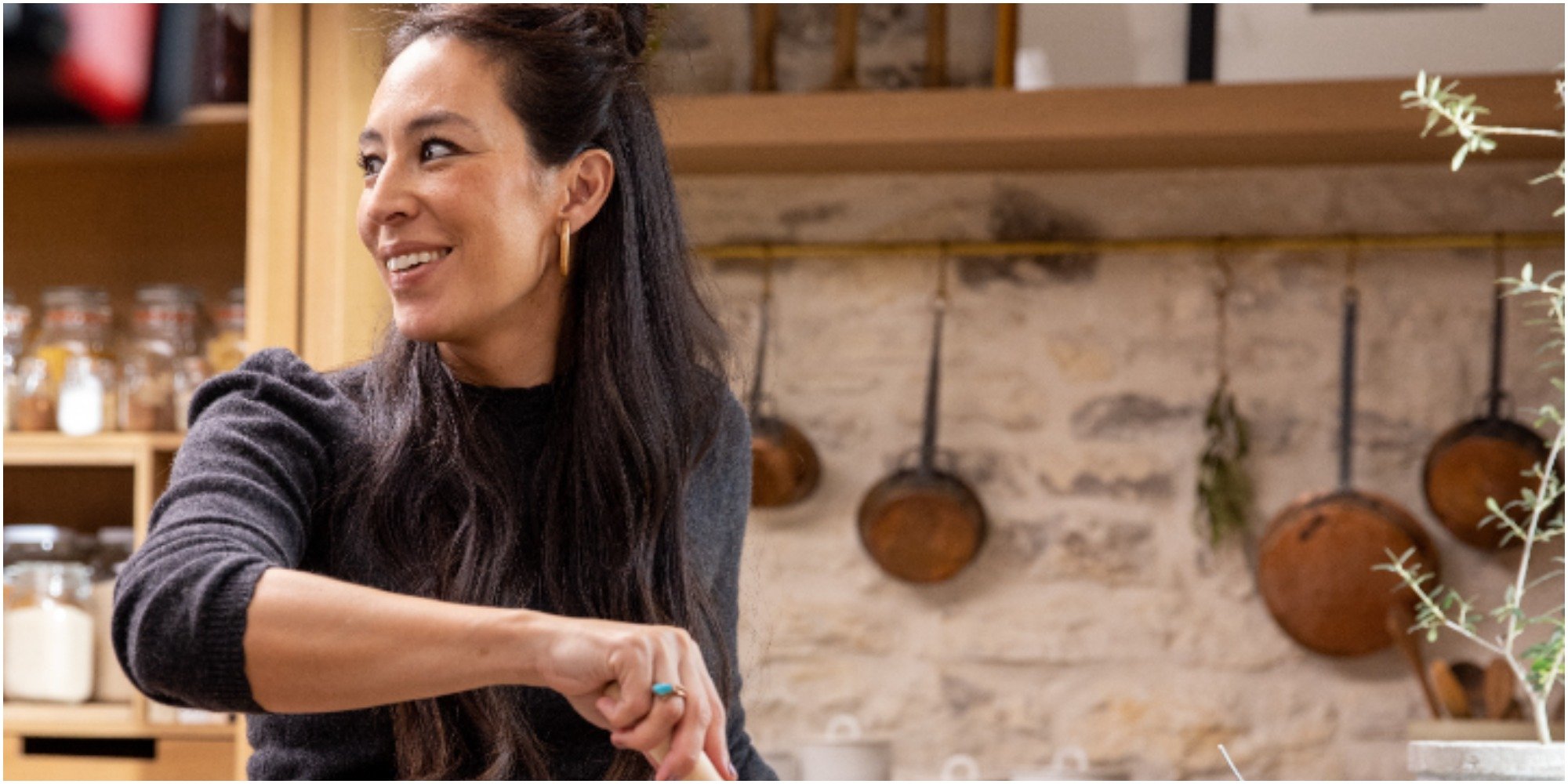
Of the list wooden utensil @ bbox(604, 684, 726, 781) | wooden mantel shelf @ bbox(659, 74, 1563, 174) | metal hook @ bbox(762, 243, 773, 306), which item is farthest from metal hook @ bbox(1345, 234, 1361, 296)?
wooden utensil @ bbox(604, 684, 726, 781)

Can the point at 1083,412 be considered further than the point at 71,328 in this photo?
Yes

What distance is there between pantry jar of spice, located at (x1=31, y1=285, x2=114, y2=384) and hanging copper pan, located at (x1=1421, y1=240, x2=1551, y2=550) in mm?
2344

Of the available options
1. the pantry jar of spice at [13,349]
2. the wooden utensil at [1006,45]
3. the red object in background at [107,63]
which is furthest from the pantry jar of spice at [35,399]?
the wooden utensil at [1006,45]

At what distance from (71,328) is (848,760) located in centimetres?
147

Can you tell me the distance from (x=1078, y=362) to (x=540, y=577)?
7.13ft

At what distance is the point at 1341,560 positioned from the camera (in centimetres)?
302

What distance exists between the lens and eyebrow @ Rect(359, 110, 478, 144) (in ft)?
3.87

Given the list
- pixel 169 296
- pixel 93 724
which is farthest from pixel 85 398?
pixel 93 724

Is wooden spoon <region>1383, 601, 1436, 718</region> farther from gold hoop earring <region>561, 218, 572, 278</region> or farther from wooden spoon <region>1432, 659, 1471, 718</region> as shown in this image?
gold hoop earring <region>561, 218, 572, 278</region>

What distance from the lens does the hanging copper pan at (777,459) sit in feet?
10.5

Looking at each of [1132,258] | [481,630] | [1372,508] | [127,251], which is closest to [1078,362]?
[1132,258]

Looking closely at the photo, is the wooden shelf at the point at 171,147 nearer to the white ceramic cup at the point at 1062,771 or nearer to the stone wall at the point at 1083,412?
the stone wall at the point at 1083,412

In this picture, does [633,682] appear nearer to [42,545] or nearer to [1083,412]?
[42,545]

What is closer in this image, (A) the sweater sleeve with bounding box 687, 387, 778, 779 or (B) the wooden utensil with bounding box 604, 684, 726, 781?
(B) the wooden utensil with bounding box 604, 684, 726, 781
